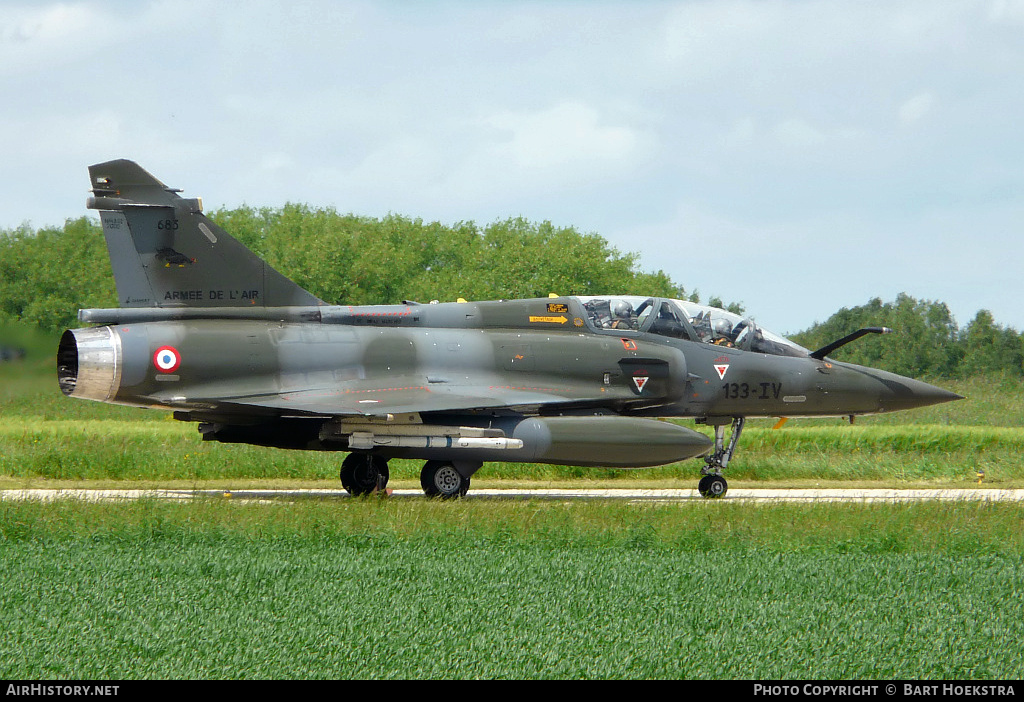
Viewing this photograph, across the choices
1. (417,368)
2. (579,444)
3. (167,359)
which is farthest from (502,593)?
(167,359)

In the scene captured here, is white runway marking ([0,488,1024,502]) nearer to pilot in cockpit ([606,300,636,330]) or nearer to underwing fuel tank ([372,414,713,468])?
underwing fuel tank ([372,414,713,468])

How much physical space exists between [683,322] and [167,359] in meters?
7.46

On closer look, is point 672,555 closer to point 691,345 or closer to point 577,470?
point 691,345

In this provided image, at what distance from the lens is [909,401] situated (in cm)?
1555

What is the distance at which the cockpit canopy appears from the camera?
1500 cm

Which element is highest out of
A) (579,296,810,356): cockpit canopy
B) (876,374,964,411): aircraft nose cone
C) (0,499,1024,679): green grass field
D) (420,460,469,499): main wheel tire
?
(579,296,810,356): cockpit canopy

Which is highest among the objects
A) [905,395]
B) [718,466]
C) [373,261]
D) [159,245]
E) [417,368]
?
[373,261]

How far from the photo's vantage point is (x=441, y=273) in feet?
182

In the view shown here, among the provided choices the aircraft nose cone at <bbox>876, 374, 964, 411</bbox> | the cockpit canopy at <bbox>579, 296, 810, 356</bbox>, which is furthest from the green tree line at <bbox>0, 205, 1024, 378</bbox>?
the aircraft nose cone at <bbox>876, 374, 964, 411</bbox>

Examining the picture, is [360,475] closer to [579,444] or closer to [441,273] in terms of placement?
[579,444]

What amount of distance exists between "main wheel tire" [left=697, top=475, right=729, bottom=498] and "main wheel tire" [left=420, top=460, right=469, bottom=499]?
3.78 meters

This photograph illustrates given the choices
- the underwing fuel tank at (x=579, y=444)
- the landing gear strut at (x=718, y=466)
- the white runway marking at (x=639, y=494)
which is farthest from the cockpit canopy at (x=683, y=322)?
the white runway marking at (x=639, y=494)

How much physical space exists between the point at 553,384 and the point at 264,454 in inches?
272

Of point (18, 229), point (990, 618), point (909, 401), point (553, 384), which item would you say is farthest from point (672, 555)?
point (18, 229)
